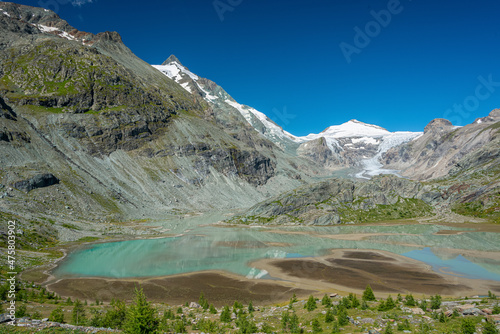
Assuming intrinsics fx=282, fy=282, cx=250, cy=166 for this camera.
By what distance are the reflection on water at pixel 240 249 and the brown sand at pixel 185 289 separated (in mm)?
3808

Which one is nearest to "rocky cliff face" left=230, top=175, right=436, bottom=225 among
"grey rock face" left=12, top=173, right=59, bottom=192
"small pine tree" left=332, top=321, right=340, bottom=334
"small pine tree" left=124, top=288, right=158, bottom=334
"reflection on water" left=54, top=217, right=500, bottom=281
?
"reflection on water" left=54, top=217, right=500, bottom=281

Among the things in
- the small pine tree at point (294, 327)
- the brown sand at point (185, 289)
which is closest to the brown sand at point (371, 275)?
→ the brown sand at point (185, 289)

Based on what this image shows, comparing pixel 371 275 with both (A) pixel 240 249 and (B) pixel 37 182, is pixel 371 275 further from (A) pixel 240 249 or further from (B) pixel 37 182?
(B) pixel 37 182

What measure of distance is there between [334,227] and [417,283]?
65027 mm

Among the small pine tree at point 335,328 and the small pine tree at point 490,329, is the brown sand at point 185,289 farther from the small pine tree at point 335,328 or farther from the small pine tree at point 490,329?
the small pine tree at point 490,329

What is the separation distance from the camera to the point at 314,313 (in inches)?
941

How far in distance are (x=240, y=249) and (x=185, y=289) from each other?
93.3 feet

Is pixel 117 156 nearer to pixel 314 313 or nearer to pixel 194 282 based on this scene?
pixel 194 282

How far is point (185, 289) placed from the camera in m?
39.2

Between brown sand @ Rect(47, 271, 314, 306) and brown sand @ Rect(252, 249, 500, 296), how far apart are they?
5608 millimetres

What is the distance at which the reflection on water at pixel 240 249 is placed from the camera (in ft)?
161

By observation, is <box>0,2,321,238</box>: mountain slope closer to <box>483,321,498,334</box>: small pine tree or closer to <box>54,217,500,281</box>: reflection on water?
<box>54,217,500,281</box>: reflection on water

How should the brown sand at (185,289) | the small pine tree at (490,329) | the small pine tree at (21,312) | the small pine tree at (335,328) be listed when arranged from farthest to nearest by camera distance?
1. the brown sand at (185,289)
2. the small pine tree at (21,312)
3. the small pine tree at (335,328)
4. the small pine tree at (490,329)

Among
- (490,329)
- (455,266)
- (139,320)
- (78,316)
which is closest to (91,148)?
(78,316)
